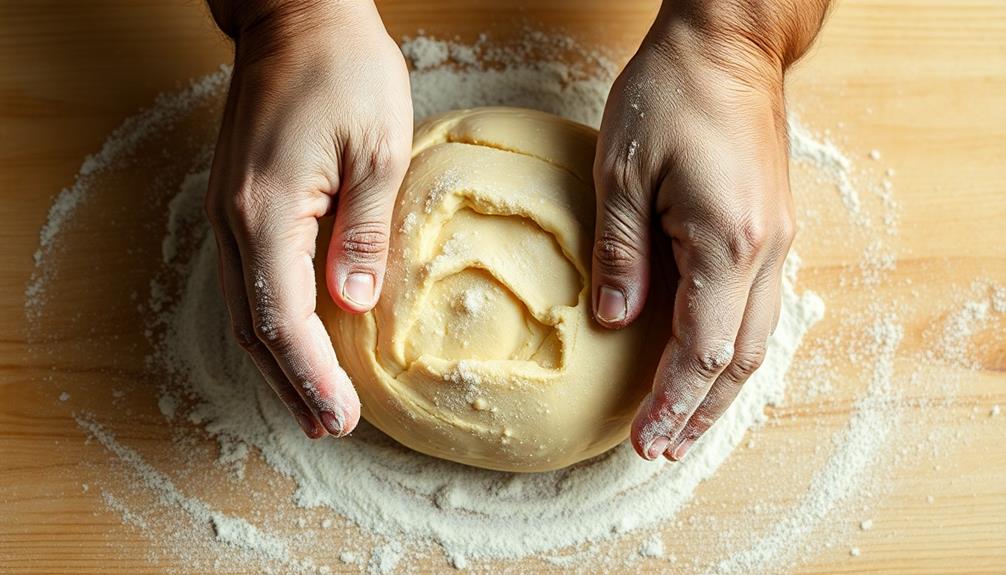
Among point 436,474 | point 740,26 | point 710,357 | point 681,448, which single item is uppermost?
point 740,26

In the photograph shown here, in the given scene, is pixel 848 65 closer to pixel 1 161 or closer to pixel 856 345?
pixel 856 345

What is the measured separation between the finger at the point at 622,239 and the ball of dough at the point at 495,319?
0.15 ft

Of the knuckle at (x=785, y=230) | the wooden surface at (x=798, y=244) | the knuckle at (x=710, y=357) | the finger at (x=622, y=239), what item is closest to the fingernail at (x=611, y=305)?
the finger at (x=622, y=239)

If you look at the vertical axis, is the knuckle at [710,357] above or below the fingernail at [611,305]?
below

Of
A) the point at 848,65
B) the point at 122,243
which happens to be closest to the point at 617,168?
the point at 848,65

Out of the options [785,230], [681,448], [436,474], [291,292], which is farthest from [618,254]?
[436,474]

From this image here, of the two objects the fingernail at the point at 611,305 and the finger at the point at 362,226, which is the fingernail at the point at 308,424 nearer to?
the finger at the point at 362,226

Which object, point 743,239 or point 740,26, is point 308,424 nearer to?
point 743,239

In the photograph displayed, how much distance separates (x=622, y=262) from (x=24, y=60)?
4.29 feet

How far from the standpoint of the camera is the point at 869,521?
1.58 meters

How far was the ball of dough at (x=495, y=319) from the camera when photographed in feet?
4.22

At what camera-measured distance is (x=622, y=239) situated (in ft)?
4.09

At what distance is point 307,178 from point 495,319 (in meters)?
0.35

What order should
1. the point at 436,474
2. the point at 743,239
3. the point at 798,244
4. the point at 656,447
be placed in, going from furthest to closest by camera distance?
the point at 798,244 < the point at 436,474 < the point at 656,447 < the point at 743,239
